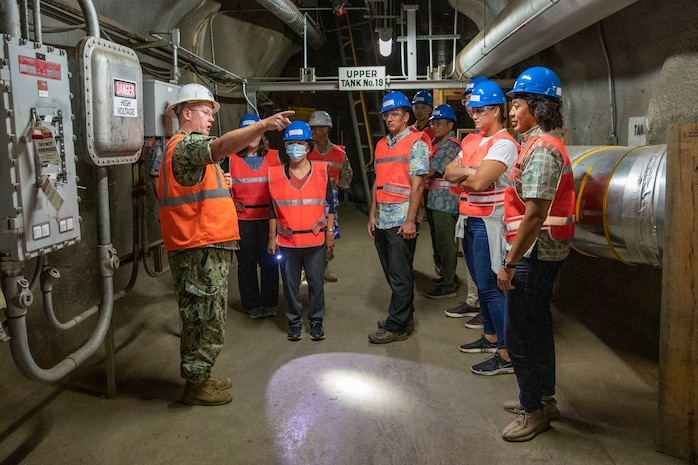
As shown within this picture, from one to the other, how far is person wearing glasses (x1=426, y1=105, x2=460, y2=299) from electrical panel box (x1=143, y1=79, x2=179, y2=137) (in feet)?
8.07

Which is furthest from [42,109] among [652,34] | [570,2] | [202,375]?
[652,34]

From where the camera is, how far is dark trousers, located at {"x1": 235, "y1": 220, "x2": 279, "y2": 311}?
439cm

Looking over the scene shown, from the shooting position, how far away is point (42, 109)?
82.1 inches

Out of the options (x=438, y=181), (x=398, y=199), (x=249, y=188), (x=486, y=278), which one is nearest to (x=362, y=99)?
(x=438, y=181)

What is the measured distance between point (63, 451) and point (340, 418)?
1358 mm

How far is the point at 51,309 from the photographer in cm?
242

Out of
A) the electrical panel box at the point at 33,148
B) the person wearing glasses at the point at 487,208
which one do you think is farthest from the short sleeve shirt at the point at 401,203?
the electrical panel box at the point at 33,148

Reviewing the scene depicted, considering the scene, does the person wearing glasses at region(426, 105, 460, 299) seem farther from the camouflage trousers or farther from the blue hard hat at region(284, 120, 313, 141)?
the camouflage trousers

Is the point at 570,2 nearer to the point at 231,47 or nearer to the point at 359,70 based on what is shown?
the point at 359,70

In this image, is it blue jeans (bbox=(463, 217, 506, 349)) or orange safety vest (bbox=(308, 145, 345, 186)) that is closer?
blue jeans (bbox=(463, 217, 506, 349))

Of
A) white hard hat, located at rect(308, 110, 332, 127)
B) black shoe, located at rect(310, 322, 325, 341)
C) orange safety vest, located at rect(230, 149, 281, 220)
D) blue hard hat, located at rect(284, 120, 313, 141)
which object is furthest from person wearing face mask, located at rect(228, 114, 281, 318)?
white hard hat, located at rect(308, 110, 332, 127)

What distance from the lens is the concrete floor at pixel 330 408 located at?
244 cm

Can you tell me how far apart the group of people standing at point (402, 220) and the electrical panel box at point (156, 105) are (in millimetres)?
239

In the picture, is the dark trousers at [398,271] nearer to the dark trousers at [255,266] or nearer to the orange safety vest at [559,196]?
the dark trousers at [255,266]
